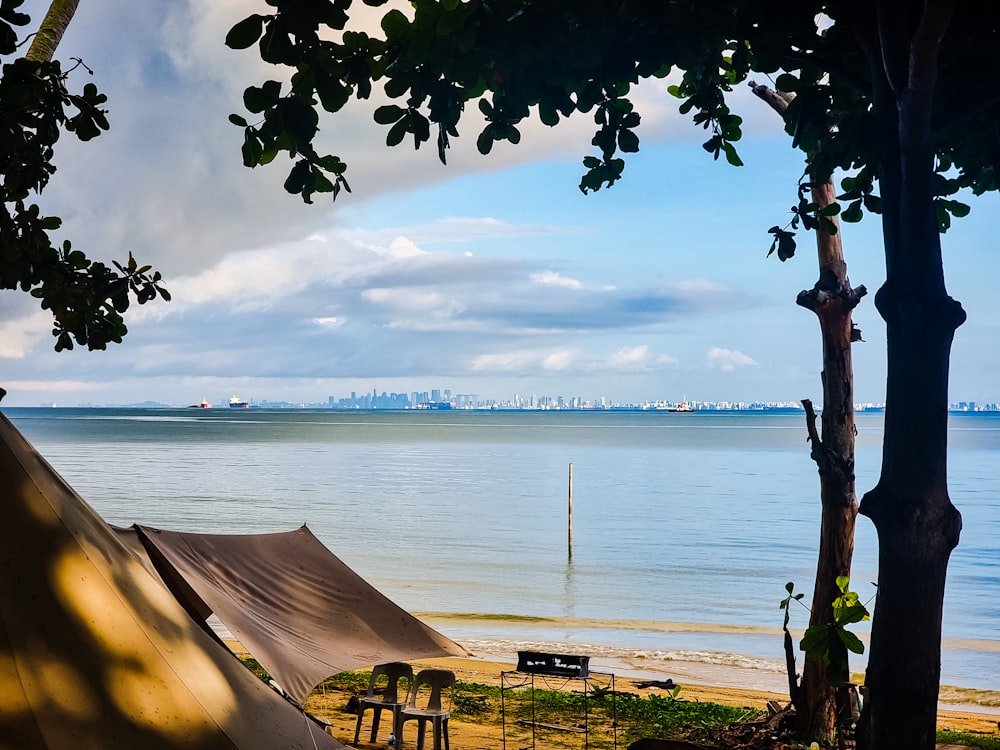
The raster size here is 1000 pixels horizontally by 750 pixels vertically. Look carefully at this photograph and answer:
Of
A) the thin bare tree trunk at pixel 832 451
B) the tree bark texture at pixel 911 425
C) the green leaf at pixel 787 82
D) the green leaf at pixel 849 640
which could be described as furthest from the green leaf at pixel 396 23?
the thin bare tree trunk at pixel 832 451

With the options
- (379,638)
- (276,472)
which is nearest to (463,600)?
(379,638)

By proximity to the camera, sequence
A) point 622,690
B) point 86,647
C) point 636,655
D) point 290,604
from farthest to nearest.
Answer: point 636,655, point 622,690, point 290,604, point 86,647

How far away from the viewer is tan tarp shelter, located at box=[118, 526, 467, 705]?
8078 mm

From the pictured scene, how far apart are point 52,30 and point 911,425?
25.3ft

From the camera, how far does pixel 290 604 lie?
934cm

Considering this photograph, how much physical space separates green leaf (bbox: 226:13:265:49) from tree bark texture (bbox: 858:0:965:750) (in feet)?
6.40

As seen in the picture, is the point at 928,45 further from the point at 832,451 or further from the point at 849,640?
the point at 832,451

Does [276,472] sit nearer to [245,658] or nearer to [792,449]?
[245,658]

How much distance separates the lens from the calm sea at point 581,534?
2016cm

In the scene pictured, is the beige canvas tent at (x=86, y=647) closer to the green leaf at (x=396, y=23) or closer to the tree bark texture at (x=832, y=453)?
the green leaf at (x=396, y=23)

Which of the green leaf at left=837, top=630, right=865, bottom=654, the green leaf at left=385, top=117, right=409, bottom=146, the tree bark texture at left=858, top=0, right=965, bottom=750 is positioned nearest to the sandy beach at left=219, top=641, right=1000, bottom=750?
the green leaf at left=837, top=630, right=865, bottom=654

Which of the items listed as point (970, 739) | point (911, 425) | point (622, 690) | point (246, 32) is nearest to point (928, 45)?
point (911, 425)

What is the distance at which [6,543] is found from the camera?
3490 mm

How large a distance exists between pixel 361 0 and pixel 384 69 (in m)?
0.47
